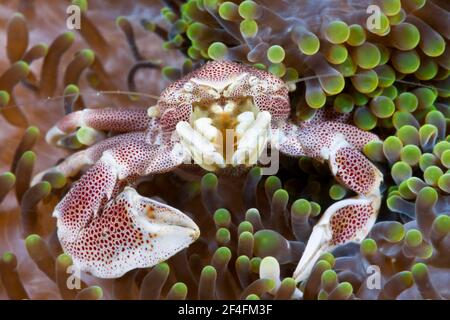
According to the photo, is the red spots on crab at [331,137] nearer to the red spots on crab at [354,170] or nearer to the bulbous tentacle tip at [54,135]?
the red spots on crab at [354,170]

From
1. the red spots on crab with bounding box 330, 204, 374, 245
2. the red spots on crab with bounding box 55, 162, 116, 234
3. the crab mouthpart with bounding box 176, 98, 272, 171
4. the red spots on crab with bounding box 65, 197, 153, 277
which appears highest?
the crab mouthpart with bounding box 176, 98, 272, 171

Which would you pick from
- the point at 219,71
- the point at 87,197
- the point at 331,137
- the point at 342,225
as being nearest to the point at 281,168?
the point at 331,137

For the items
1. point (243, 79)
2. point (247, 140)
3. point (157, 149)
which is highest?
point (243, 79)

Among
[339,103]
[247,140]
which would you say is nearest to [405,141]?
[339,103]

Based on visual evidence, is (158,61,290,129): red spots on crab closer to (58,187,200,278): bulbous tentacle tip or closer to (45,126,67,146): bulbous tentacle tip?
(58,187,200,278): bulbous tentacle tip

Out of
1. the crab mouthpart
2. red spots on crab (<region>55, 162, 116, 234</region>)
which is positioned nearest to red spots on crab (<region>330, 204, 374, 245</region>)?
the crab mouthpart

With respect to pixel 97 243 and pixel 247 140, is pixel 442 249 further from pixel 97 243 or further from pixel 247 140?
pixel 97 243
